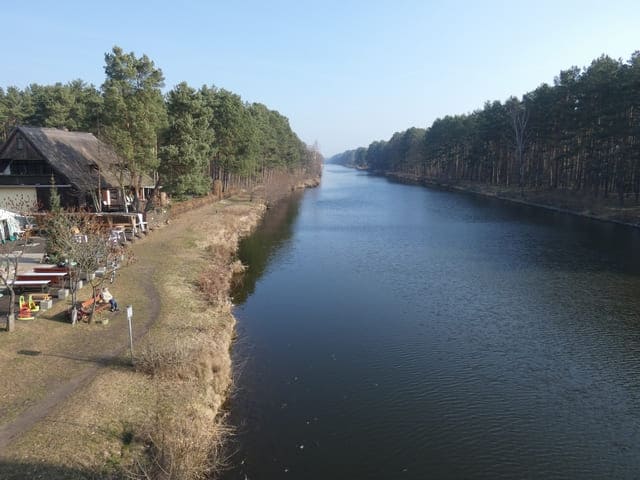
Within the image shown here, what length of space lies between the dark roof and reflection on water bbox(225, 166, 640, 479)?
580 inches

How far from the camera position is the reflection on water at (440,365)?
1339cm

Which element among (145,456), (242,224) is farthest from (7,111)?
(145,456)

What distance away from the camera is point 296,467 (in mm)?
12734

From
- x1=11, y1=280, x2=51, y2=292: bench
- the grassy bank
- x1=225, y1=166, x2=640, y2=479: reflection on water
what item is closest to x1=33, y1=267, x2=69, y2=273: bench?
x1=11, y1=280, x2=51, y2=292: bench

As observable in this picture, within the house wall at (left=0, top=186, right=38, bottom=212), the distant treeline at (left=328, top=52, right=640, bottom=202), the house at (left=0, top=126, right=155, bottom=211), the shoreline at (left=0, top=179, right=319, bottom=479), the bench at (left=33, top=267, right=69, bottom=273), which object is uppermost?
the distant treeline at (left=328, top=52, right=640, bottom=202)

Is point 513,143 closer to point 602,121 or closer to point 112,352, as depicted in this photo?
point 602,121

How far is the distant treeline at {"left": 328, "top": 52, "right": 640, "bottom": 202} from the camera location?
5406cm

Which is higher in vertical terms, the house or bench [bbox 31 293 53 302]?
the house

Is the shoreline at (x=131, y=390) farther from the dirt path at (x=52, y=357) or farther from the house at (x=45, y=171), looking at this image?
the house at (x=45, y=171)

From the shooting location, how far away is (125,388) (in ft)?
46.4

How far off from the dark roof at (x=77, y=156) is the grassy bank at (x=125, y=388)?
19392mm

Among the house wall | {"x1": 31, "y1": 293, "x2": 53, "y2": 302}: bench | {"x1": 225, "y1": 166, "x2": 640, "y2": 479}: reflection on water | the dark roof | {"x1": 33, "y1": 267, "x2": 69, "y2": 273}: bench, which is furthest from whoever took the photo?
the house wall

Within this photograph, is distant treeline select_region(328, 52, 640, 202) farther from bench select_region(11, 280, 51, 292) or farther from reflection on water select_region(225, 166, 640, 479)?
bench select_region(11, 280, 51, 292)

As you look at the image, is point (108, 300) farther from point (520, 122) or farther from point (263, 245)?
point (520, 122)
